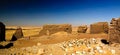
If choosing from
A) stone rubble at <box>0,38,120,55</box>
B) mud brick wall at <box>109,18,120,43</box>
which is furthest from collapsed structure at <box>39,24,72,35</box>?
stone rubble at <box>0,38,120,55</box>

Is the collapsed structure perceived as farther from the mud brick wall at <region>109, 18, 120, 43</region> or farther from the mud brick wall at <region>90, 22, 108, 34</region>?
the mud brick wall at <region>109, 18, 120, 43</region>

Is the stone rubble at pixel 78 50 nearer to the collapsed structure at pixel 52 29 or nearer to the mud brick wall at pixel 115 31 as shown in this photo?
the mud brick wall at pixel 115 31

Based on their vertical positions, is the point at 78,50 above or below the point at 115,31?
below

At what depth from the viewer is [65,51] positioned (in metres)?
13.0

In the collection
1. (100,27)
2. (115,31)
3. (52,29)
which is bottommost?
(52,29)

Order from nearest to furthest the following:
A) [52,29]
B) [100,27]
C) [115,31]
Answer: [115,31] → [100,27] → [52,29]

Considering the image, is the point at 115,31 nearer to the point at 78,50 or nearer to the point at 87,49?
the point at 87,49

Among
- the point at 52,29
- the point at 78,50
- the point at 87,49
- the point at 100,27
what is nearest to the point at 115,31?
the point at 87,49

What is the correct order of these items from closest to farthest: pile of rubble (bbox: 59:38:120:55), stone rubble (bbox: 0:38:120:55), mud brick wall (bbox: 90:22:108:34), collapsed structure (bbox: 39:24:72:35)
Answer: pile of rubble (bbox: 59:38:120:55) < stone rubble (bbox: 0:38:120:55) < mud brick wall (bbox: 90:22:108:34) < collapsed structure (bbox: 39:24:72:35)

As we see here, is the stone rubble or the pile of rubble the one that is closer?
the pile of rubble

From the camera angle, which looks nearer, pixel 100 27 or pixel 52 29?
pixel 100 27

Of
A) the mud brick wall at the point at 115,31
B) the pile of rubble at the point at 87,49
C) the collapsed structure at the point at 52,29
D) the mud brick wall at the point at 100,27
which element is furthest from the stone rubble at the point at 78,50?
the collapsed structure at the point at 52,29

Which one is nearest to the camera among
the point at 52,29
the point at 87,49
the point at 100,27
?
the point at 87,49

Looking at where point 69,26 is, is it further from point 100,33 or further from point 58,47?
point 58,47
